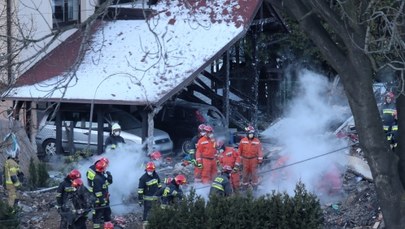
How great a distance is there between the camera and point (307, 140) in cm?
2142

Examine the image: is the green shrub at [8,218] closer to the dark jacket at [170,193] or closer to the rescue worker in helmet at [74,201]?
the rescue worker in helmet at [74,201]

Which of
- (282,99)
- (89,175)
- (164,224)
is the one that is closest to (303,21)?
(164,224)

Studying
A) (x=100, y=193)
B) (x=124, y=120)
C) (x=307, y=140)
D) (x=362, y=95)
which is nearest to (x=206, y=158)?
(x=307, y=140)

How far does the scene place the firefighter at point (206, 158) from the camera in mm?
19641

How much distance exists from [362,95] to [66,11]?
18.4 m

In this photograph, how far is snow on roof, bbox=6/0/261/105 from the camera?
947 inches

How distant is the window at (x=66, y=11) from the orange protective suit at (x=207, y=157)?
31.0ft

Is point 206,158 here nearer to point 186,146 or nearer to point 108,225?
Result: point 108,225

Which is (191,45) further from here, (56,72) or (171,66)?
(56,72)

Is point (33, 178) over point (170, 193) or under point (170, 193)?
under

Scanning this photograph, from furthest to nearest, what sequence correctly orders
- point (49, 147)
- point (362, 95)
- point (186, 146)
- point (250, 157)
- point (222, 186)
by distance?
1. point (49, 147)
2. point (186, 146)
3. point (250, 157)
4. point (222, 186)
5. point (362, 95)

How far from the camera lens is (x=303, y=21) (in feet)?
36.0

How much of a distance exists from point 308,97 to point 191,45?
401 centimetres

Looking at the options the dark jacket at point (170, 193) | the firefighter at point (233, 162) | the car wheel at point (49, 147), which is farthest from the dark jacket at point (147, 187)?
the car wheel at point (49, 147)
